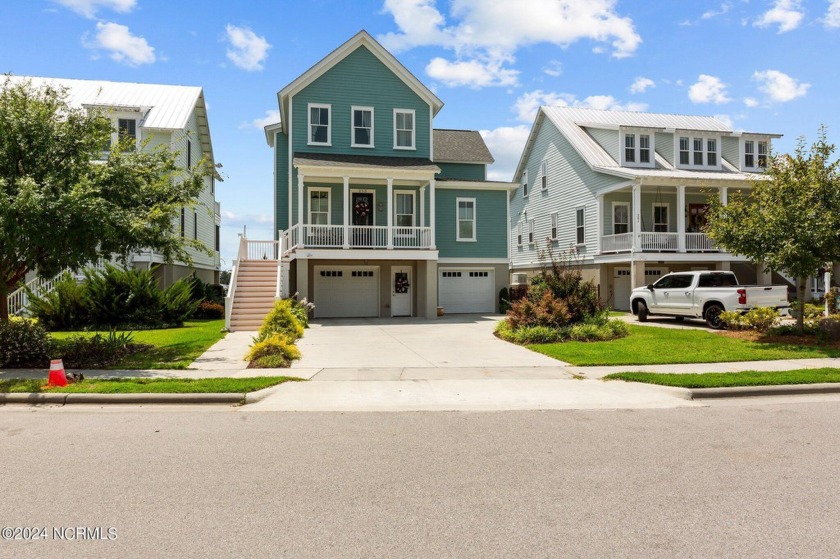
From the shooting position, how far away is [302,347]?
14578 millimetres

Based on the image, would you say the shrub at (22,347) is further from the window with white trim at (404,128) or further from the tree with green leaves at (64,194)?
the window with white trim at (404,128)

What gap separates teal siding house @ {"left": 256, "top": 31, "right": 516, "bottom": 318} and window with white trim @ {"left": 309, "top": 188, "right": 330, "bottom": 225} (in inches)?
1.7

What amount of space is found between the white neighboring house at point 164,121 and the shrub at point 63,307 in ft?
12.6

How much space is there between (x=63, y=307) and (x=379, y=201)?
41.7 feet

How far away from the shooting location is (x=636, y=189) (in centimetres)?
2477

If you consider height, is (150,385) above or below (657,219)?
below

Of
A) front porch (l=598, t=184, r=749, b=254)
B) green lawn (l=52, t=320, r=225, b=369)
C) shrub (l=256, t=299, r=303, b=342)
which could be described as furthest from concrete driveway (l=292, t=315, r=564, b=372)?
front porch (l=598, t=184, r=749, b=254)

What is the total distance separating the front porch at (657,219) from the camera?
84.7ft

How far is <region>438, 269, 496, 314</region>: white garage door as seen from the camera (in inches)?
1048

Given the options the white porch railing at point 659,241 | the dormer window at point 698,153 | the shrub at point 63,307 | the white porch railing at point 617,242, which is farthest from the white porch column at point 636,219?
the shrub at point 63,307

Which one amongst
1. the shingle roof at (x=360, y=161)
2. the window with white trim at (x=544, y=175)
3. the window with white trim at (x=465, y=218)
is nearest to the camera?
the shingle roof at (x=360, y=161)

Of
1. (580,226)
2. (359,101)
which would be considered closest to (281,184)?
(359,101)

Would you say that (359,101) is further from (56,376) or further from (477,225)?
(56,376)

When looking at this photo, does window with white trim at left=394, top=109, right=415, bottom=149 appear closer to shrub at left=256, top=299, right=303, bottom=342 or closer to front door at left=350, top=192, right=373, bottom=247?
front door at left=350, top=192, right=373, bottom=247
